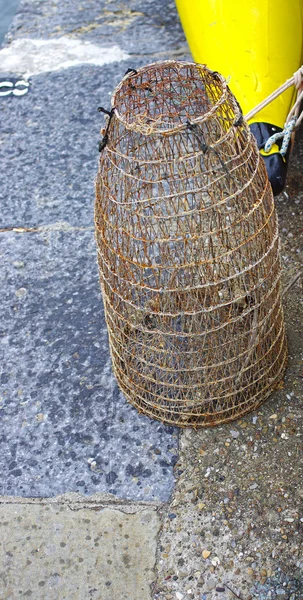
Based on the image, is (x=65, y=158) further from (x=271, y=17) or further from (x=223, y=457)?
(x=223, y=457)

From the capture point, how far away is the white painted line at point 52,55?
13.1 feet

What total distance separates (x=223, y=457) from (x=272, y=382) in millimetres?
294

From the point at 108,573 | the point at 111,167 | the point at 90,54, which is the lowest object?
the point at 108,573

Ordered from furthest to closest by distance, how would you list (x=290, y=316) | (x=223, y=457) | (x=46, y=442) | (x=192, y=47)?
(x=192, y=47) → (x=290, y=316) → (x=46, y=442) → (x=223, y=457)

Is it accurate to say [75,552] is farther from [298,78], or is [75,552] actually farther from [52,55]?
[52,55]

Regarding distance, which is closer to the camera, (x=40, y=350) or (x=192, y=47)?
(x=40, y=350)

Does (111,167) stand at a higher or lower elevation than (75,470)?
higher

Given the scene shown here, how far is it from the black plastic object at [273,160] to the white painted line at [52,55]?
5.23ft

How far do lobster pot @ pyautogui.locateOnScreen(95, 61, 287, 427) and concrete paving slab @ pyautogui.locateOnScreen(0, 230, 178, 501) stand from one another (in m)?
0.12

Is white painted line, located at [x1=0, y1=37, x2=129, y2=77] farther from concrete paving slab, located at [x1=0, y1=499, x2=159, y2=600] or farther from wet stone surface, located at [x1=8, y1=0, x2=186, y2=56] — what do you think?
concrete paving slab, located at [x1=0, y1=499, x2=159, y2=600]

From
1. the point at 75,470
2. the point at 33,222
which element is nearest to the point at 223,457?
the point at 75,470

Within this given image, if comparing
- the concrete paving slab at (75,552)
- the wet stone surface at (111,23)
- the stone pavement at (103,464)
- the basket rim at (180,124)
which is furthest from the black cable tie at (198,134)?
the wet stone surface at (111,23)

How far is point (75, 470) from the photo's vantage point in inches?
82.6

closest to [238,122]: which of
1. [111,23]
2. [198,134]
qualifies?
[198,134]
